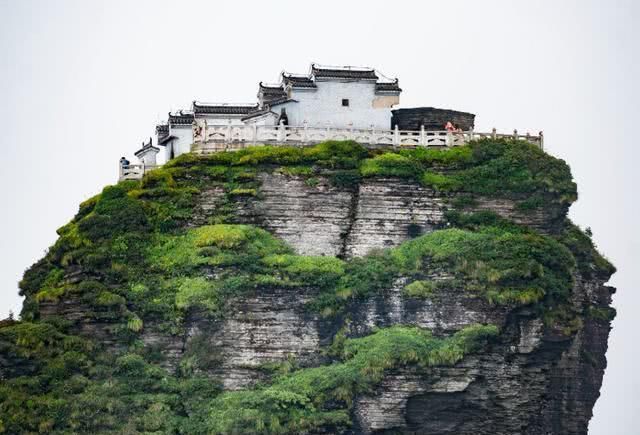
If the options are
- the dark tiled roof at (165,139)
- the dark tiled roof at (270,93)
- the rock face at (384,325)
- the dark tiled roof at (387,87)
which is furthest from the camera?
the dark tiled roof at (165,139)

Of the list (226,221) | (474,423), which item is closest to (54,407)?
(226,221)

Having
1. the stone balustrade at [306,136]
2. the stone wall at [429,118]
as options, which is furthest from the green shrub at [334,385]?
the stone wall at [429,118]

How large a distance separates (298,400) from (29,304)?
11468 millimetres

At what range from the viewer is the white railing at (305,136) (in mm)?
79625

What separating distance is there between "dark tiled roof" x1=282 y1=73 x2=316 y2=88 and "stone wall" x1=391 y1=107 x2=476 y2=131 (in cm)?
379

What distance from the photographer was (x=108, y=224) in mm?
76750

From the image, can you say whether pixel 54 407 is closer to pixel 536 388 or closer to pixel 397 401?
pixel 397 401

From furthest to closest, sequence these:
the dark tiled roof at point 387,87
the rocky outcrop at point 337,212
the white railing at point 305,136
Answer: the dark tiled roof at point 387,87, the white railing at point 305,136, the rocky outcrop at point 337,212

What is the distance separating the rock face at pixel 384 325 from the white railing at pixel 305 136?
244 centimetres

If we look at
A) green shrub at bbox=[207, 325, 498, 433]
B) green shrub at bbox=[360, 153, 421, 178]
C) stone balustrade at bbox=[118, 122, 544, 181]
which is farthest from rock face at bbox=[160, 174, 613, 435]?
stone balustrade at bbox=[118, 122, 544, 181]

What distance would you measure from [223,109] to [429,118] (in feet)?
29.0

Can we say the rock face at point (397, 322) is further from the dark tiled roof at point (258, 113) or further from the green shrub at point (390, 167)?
the dark tiled roof at point (258, 113)

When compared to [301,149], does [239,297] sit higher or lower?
lower

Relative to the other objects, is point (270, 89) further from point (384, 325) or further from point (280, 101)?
point (384, 325)
